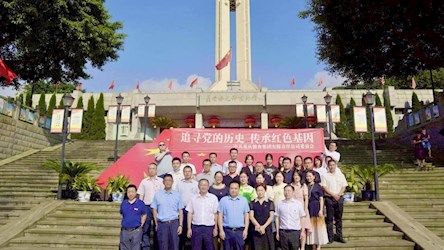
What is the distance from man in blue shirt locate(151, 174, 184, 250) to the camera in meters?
5.18

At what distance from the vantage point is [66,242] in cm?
691

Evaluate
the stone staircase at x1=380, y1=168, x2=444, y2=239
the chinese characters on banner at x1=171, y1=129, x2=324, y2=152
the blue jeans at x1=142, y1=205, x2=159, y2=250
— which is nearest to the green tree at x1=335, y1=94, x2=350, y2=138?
the stone staircase at x1=380, y1=168, x2=444, y2=239

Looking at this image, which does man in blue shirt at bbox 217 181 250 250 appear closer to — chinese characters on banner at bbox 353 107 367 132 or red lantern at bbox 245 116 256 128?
chinese characters on banner at bbox 353 107 367 132

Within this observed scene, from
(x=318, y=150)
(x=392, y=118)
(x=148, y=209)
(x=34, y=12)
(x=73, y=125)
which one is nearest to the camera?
(x=148, y=209)

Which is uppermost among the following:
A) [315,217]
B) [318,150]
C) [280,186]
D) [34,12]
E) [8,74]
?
[34,12]

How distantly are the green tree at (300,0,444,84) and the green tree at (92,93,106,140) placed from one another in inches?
905

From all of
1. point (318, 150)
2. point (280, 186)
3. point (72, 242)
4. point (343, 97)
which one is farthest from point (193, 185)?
point (343, 97)

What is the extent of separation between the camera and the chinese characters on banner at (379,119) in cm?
1309

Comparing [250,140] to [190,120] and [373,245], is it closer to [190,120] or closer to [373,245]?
[373,245]

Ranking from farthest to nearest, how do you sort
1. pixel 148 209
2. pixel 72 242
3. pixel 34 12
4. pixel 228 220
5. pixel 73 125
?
pixel 73 125, pixel 34 12, pixel 72 242, pixel 148 209, pixel 228 220

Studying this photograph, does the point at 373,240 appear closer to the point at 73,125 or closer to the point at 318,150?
the point at 318,150

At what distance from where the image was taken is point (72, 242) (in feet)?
22.7

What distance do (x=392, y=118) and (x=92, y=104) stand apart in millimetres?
30215

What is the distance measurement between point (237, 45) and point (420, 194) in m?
29.9
